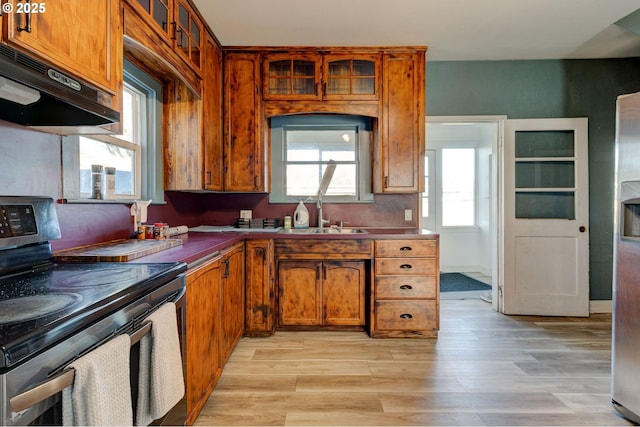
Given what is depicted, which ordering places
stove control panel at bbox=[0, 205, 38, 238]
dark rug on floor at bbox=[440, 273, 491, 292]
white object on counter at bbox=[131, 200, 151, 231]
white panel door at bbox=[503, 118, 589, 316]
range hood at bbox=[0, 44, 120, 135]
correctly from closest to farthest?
range hood at bbox=[0, 44, 120, 135] < stove control panel at bbox=[0, 205, 38, 238] < white object on counter at bbox=[131, 200, 151, 231] < white panel door at bbox=[503, 118, 589, 316] < dark rug on floor at bbox=[440, 273, 491, 292]

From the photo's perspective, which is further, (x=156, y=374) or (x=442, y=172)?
(x=442, y=172)

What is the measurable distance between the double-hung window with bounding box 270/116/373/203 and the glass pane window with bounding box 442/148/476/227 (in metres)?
2.60

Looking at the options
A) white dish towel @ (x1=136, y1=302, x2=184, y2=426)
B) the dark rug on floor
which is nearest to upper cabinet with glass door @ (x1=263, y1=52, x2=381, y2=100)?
white dish towel @ (x1=136, y1=302, x2=184, y2=426)

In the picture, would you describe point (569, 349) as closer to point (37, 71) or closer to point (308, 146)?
point (308, 146)

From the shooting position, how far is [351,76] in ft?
10.1

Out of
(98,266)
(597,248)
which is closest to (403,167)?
(597,248)

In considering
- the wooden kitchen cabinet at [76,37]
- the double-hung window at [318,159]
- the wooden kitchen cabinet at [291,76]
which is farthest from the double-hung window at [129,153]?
the double-hung window at [318,159]

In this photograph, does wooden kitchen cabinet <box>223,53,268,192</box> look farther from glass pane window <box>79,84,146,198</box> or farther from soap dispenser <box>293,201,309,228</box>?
glass pane window <box>79,84,146,198</box>

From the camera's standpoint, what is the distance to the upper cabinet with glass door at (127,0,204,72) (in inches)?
71.3

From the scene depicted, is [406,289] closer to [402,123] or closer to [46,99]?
[402,123]

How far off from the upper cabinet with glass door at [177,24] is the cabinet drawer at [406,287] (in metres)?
2.21

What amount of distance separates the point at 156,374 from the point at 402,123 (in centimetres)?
272

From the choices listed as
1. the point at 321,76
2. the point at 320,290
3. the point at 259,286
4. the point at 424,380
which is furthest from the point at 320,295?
the point at 321,76

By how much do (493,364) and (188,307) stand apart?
207 cm
